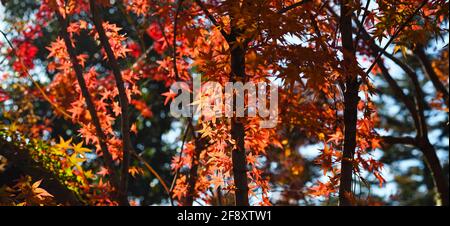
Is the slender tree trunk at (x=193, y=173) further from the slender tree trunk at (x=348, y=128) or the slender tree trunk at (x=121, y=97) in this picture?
the slender tree trunk at (x=348, y=128)

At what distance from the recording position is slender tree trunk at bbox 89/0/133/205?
15.0 feet

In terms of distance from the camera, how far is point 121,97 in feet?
15.3

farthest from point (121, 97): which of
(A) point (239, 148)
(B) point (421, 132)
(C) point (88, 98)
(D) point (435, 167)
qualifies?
(D) point (435, 167)

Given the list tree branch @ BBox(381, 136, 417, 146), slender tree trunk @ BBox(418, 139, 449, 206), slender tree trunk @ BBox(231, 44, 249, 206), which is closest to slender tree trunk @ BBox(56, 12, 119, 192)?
slender tree trunk @ BBox(231, 44, 249, 206)

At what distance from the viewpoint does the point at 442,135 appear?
2041cm

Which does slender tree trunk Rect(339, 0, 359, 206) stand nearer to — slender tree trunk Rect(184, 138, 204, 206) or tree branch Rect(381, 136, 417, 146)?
slender tree trunk Rect(184, 138, 204, 206)

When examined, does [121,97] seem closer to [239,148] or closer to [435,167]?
[239,148]

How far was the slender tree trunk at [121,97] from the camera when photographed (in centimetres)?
458

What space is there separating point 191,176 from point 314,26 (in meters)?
1.79

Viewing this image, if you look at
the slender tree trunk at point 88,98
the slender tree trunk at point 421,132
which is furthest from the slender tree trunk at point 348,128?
the slender tree trunk at point 421,132
